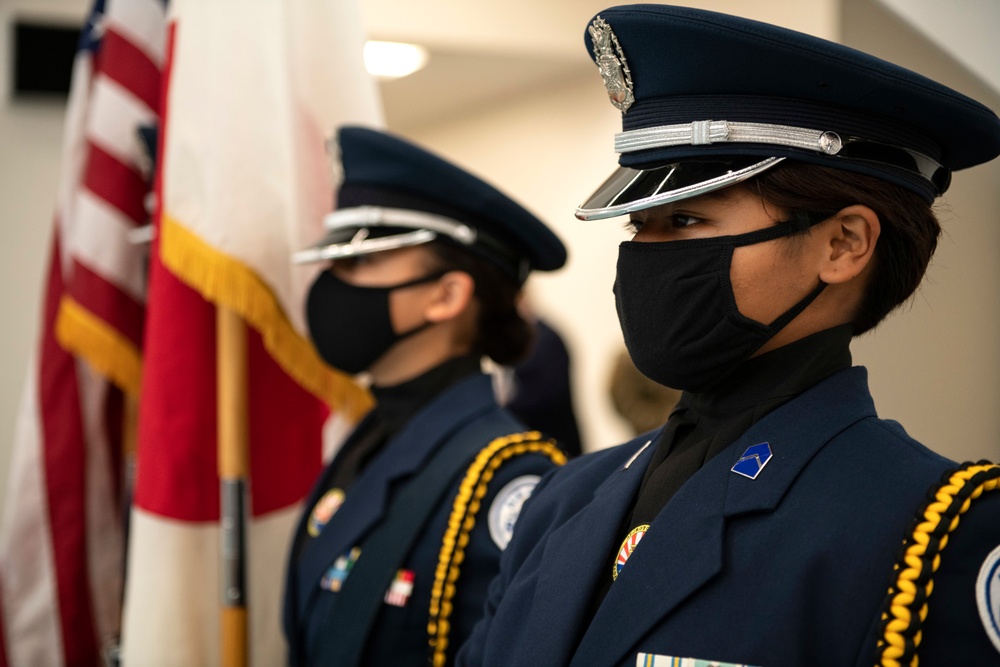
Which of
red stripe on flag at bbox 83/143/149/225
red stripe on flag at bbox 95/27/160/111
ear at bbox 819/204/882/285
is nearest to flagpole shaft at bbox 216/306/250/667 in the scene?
red stripe on flag at bbox 83/143/149/225

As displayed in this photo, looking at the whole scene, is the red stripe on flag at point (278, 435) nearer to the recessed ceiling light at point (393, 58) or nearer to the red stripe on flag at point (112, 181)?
the red stripe on flag at point (112, 181)

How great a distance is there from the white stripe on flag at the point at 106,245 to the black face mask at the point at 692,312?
213 centimetres

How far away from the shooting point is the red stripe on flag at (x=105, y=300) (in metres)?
2.76

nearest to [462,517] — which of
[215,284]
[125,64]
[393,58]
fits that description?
[215,284]

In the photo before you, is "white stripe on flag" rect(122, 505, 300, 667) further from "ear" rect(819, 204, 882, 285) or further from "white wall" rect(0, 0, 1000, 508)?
"ear" rect(819, 204, 882, 285)

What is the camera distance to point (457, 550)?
1.61 m

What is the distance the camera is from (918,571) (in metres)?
0.86

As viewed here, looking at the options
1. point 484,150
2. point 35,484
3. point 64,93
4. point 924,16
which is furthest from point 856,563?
point 484,150

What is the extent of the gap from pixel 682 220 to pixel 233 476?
1.56 meters

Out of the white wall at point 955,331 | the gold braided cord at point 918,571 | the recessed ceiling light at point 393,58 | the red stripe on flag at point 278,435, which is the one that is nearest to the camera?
the gold braided cord at point 918,571

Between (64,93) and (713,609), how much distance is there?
13.5 ft

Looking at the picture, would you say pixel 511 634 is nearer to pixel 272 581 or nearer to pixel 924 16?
pixel 924 16

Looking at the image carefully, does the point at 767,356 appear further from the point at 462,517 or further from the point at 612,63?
the point at 462,517

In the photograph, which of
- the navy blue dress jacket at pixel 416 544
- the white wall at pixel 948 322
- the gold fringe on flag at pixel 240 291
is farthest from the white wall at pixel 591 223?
the gold fringe on flag at pixel 240 291
